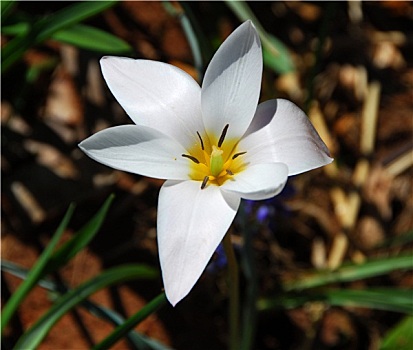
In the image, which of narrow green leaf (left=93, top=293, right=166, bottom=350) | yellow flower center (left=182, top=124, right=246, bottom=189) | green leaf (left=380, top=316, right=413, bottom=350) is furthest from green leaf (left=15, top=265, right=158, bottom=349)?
green leaf (left=380, top=316, right=413, bottom=350)

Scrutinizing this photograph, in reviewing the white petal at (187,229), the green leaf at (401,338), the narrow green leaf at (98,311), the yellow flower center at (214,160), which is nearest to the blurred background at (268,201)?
the green leaf at (401,338)

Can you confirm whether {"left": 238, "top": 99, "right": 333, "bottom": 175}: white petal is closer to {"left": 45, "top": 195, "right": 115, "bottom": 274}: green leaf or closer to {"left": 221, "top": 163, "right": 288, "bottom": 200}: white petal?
{"left": 221, "top": 163, "right": 288, "bottom": 200}: white petal

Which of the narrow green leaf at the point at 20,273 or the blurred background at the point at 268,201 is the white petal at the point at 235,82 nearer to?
the blurred background at the point at 268,201

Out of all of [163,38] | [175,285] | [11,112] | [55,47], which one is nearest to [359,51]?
[163,38]

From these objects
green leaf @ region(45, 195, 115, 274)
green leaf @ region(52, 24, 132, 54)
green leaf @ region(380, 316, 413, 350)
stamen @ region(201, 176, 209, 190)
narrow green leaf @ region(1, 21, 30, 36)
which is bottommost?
green leaf @ region(380, 316, 413, 350)

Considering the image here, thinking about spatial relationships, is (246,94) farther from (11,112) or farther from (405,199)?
(405,199)
